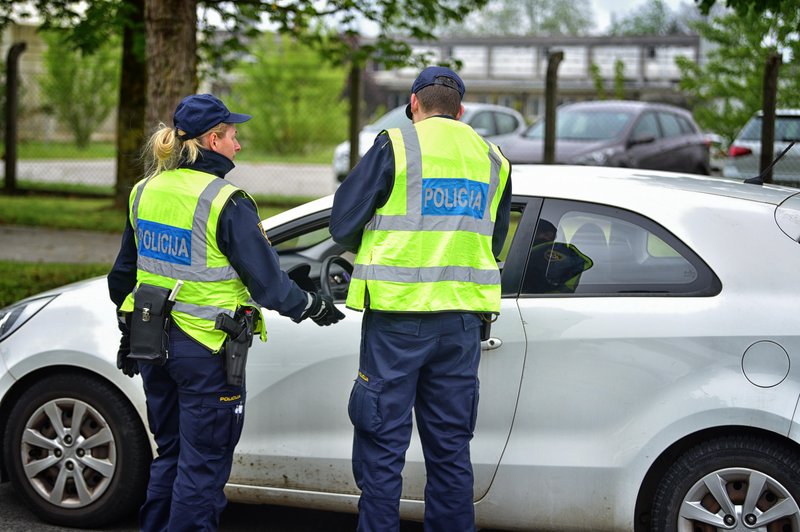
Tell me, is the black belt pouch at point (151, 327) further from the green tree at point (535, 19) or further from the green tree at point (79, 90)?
the green tree at point (535, 19)

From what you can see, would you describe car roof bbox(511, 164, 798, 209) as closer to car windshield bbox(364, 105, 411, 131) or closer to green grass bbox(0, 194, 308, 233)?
→ green grass bbox(0, 194, 308, 233)

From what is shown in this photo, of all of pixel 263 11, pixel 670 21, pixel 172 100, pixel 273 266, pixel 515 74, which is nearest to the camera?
pixel 273 266

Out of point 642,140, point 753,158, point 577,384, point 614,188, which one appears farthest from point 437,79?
point 642,140

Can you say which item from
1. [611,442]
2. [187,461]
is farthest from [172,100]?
[611,442]

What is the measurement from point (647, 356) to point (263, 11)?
27.5 ft

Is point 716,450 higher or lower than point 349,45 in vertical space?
lower

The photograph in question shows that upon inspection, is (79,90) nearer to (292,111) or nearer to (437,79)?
(292,111)

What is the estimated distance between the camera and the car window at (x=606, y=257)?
3889mm

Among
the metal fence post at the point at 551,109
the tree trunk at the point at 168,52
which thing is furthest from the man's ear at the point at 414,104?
the metal fence post at the point at 551,109

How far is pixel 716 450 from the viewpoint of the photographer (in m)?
3.76

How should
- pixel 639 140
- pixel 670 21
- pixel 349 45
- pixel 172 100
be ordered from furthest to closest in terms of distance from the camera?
pixel 670 21 < pixel 639 140 < pixel 349 45 < pixel 172 100

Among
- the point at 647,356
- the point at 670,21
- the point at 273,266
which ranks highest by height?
the point at 670,21

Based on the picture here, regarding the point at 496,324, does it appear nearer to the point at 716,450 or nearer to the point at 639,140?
the point at 716,450

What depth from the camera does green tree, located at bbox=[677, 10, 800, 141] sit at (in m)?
11.6
